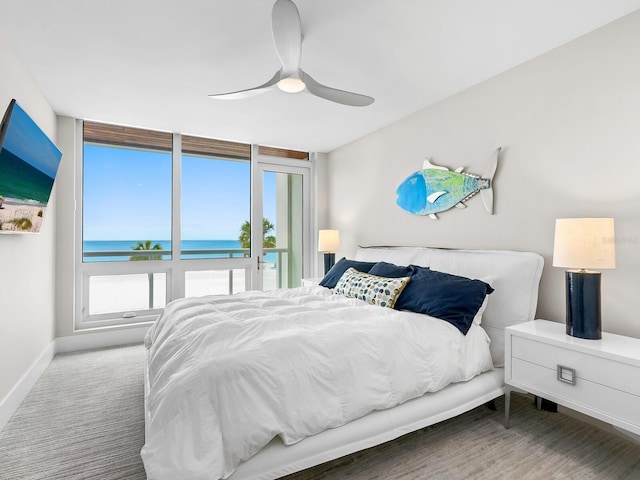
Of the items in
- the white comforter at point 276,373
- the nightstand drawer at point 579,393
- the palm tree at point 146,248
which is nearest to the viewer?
the white comforter at point 276,373

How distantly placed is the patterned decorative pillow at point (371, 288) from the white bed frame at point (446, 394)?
21.1 inches

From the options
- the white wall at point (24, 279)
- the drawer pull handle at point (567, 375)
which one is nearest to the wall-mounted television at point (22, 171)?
the white wall at point (24, 279)

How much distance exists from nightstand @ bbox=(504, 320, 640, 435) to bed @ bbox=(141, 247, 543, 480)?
0.72ft

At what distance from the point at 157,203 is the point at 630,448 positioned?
185 inches

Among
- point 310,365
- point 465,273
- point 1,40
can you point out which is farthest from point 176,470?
point 1,40

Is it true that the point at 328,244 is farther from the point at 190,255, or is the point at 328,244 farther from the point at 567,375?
the point at 567,375

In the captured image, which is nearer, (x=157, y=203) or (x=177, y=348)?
(x=177, y=348)

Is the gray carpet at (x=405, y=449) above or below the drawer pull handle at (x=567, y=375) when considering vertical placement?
below

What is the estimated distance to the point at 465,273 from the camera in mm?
2600

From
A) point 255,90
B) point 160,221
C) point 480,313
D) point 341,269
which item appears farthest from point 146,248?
point 480,313

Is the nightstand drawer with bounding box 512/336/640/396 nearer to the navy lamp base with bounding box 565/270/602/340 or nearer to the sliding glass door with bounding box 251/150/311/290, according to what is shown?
the navy lamp base with bounding box 565/270/602/340

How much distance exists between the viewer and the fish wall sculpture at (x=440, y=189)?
269 centimetres

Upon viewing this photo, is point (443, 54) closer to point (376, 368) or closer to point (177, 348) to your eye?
point (376, 368)

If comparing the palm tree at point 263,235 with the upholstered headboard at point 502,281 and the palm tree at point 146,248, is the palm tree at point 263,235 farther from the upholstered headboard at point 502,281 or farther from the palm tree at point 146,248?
the upholstered headboard at point 502,281
